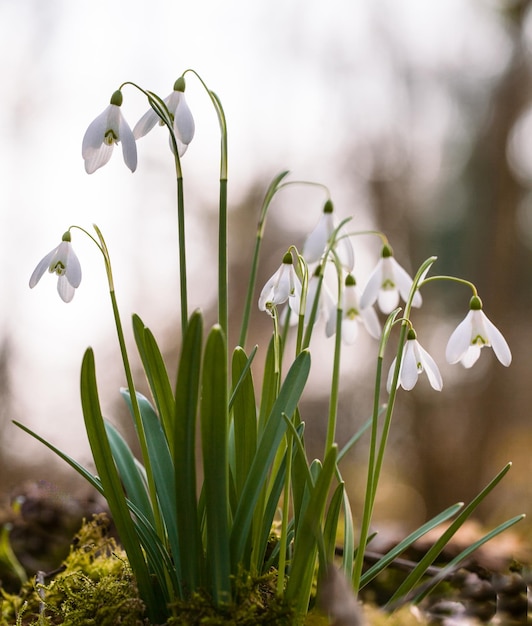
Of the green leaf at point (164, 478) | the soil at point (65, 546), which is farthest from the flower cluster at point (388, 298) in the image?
the soil at point (65, 546)

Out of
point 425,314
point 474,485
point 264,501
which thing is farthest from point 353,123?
point 264,501

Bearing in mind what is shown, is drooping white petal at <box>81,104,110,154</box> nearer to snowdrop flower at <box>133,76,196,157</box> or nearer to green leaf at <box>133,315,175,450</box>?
snowdrop flower at <box>133,76,196,157</box>

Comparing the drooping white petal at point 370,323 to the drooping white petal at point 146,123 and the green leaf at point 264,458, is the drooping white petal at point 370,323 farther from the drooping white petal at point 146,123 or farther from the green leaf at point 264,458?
the drooping white petal at point 146,123

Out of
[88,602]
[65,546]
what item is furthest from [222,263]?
[65,546]

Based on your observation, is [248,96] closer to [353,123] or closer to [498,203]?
[353,123]

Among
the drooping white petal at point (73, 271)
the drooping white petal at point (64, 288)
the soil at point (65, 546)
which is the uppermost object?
the drooping white petal at point (73, 271)

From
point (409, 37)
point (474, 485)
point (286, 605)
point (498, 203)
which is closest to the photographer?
point (286, 605)
